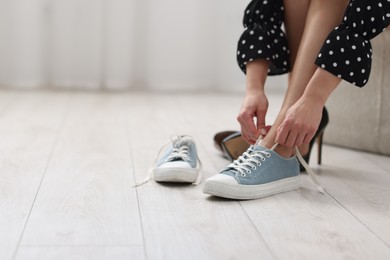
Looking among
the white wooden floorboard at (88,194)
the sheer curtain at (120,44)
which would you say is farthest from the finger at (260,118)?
the sheer curtain at (120,44)

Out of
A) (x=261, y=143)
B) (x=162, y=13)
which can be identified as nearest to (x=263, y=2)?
(x=261, y=143)

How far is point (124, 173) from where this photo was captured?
5.26 feet

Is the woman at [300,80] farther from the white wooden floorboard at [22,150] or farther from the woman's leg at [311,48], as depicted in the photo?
the white wooden floorboard at [22,150]

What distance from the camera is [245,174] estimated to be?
1420 mm

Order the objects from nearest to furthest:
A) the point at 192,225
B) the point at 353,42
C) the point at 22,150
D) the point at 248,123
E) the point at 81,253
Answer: the point at 81,253 → the point at 192,225 → the point at 353,42 → the point at 248,123 → the point at 22,150

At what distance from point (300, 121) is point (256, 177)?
137 millimetres

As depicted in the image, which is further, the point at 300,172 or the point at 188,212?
the point at 300,172

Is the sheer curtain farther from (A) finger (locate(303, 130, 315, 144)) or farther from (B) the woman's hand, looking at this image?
Answer: (A) finger (locate(303, 130, 315, 144))

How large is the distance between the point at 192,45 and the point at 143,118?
79cm

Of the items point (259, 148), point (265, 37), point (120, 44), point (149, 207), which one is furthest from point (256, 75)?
point (120, 44)

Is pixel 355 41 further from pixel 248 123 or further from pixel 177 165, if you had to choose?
pixel 177 165

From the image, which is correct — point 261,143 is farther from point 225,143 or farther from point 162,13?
point 162,13

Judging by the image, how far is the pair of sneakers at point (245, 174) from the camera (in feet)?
4.55

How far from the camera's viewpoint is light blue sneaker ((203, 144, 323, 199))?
1.38 metres
